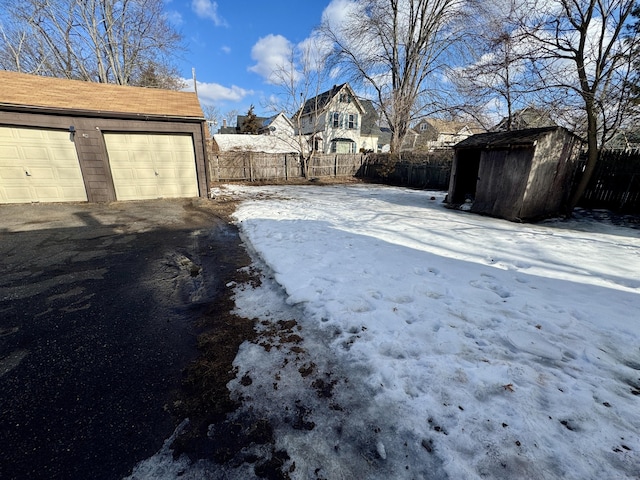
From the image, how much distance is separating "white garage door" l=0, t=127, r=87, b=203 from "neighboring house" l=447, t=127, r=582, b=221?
12.5 meters

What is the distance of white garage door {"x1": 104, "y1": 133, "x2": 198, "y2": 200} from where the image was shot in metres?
8.95

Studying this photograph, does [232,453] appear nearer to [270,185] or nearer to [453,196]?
[453,196]

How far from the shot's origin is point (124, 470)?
146 cm

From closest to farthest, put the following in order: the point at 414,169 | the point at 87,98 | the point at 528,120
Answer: the point at 87,98 < the point at 528,120 < the point at 414,169

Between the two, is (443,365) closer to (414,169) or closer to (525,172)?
(525,172)

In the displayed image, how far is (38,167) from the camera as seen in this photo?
8.13m

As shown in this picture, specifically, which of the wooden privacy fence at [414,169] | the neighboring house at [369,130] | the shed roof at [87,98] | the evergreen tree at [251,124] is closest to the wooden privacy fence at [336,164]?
the wooden privacy fence at [414,169]

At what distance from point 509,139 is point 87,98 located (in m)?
13.0

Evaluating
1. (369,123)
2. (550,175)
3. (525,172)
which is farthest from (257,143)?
(550,175)

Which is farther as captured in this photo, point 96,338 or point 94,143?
point 94,143

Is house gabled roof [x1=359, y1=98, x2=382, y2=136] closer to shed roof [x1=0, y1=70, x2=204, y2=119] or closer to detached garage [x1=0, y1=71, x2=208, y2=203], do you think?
shed roof [x1=0, y1=70, x2=204, y2=119]

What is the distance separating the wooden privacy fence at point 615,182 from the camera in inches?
302

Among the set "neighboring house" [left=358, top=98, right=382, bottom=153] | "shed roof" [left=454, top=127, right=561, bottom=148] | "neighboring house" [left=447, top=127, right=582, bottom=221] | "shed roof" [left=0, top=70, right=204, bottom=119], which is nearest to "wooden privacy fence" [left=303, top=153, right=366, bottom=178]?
"shed roof" [left=0, top=70, right=204, bottom=119]

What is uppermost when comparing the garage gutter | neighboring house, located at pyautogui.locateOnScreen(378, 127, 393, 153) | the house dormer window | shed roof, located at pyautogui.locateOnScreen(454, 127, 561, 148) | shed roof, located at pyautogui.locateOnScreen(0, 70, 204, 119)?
the house dormer window
